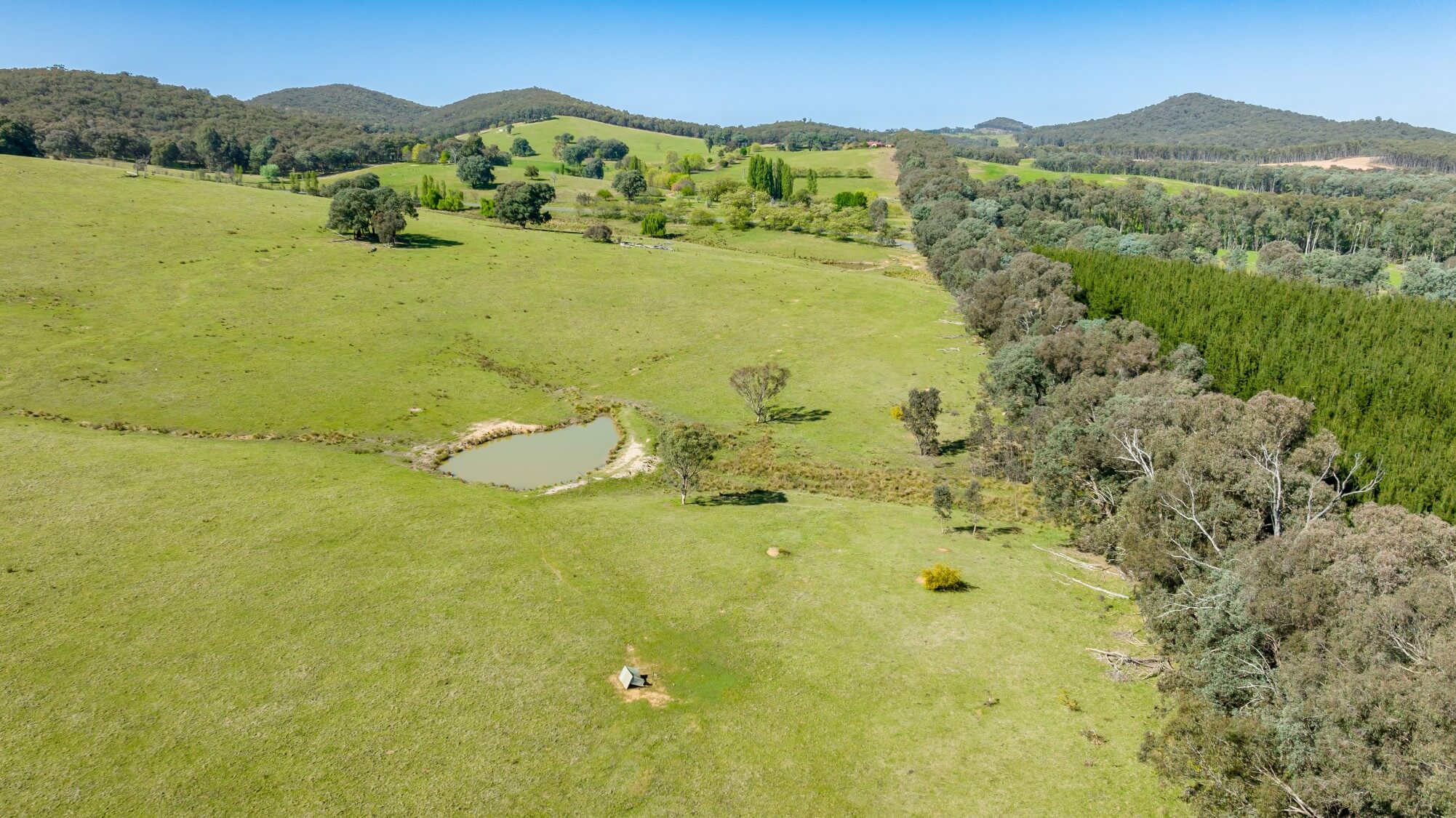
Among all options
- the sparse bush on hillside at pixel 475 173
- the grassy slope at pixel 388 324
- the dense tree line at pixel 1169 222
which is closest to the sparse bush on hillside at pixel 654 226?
the grassy slope at pixel 388 324

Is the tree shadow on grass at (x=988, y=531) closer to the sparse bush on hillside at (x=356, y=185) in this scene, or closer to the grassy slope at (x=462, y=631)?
the grassy slope at (x=462, y=631)

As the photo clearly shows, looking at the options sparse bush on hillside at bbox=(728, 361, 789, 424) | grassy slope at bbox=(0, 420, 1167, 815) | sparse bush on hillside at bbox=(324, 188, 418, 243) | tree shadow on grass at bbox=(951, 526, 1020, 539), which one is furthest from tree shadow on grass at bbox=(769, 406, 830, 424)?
sparse bush on hillside at bbox=(324, 188, 418, 243)

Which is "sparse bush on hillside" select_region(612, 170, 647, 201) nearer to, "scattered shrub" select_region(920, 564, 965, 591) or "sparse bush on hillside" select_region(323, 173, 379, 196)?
"sparse bush on hillside" select_region(323, 173, 379, 196)

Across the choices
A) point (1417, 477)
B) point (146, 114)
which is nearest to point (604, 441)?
point (1417, 477)

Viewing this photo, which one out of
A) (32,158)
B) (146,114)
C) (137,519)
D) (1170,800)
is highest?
A: (146,114)

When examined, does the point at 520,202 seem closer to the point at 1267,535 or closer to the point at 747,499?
the point at 747,499

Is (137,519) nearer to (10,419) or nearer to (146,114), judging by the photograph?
(10,419)
